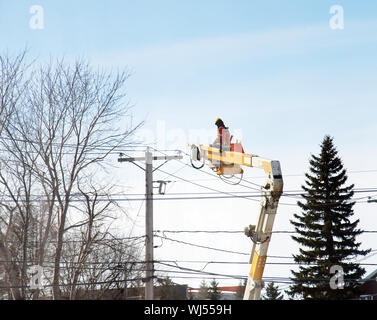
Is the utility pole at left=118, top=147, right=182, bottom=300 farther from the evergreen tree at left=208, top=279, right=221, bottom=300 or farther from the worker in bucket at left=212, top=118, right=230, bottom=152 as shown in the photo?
the evergreen tree at left=208, top=279, right=221, bottom=300

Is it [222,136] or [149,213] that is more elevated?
[222,136]

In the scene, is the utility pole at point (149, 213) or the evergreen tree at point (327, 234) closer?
the utility pole at point (149, 213)

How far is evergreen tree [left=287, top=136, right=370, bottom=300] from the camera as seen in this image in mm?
32938

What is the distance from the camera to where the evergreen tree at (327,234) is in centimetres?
3294

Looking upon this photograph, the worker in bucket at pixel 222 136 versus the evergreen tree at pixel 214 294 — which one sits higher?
the worker in bucket at pixel 222 136

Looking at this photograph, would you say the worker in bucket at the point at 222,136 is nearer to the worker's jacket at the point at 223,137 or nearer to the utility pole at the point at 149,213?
the worker's jacket at the point at 223,137

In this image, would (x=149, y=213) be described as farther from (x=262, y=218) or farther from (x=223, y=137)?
(x=262, y=218)

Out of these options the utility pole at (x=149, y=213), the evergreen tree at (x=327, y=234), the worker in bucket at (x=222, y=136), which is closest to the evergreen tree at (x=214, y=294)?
the evergreen tree at (x=327, y=234)

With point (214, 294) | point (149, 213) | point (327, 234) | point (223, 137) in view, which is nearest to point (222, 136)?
point (223, 137)

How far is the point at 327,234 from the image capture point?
111 ft

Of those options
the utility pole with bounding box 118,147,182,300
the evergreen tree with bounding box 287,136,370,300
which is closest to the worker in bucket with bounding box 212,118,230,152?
the utility pole with bounding box 118,147,182,300
